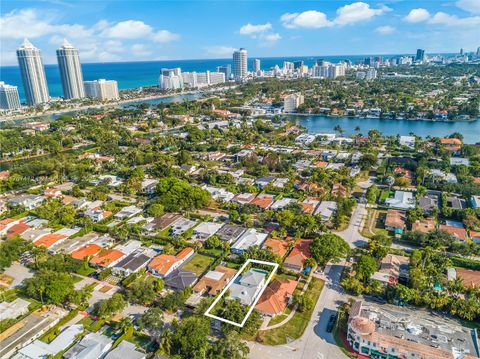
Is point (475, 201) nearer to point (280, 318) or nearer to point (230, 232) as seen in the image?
point (230, 232)

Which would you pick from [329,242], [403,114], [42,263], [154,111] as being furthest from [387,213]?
[154,111]

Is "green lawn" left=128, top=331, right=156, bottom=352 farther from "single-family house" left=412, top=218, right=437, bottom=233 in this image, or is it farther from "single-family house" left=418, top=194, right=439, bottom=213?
"single-family house" left=418, top=194, right=439, bottom=213

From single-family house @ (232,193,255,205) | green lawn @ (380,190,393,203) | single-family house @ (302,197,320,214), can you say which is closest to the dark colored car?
single-family house @ (302,197,320,214)

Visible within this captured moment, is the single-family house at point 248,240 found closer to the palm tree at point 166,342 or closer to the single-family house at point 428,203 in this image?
the palm tree at point 166,342

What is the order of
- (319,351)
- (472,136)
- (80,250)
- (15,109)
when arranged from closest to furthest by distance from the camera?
(319,351)
(80,250)
(472,136)
(15,109)

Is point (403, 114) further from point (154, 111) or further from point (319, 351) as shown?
point (319, 351)
